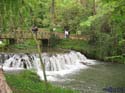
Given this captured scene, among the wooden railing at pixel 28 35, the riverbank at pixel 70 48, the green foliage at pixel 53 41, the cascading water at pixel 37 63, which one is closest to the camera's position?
the cascading water at pixel 37 63

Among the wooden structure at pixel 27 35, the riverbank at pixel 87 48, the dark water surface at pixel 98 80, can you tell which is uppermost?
the wooden structure at pixel 27 35

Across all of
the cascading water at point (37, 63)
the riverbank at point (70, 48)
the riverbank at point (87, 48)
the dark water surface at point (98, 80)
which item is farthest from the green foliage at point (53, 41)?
the dark water surface at point (98, 80)

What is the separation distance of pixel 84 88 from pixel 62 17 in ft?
62.4

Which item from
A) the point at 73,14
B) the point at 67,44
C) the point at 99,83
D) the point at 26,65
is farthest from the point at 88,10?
the point at 99,83

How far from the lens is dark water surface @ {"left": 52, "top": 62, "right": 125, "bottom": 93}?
16.8 m

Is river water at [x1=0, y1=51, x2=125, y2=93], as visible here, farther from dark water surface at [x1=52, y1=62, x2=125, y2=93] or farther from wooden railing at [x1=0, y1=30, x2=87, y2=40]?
wooden railing at [x1=0, y1=30, x2=87, y2=40]

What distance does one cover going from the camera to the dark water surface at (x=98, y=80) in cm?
1678

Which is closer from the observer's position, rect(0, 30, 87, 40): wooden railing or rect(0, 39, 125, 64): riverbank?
rect(0, 39, 125, 64): riverbank

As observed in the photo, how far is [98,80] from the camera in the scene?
1936 centimetres

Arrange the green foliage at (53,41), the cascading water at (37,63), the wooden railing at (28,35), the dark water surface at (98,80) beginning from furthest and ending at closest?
the green foliage at (53,41) < the wooden railing at (28,35) < the cascading water at (37,63) < the dark water surface at (98,80)

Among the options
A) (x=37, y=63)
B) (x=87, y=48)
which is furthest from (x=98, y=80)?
(x=87, y=48)

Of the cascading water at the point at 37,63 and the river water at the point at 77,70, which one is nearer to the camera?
the river water at the point at 77,70

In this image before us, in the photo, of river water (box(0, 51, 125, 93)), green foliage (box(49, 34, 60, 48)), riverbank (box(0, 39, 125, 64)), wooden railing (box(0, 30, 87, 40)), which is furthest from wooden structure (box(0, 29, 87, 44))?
river water (box(0, 51, 125, 93))

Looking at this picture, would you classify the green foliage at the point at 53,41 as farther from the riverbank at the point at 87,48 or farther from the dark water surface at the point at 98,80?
the dark water surface at the point at 98,80
